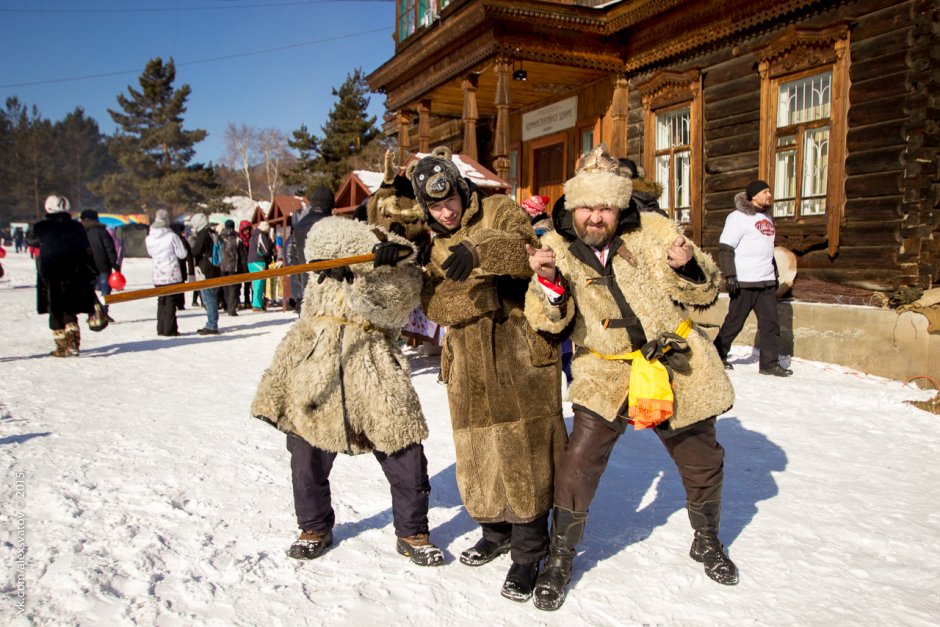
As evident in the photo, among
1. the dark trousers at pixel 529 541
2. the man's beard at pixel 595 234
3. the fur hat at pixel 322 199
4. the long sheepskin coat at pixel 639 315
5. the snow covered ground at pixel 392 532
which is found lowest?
the snow covered ground at pixel 392 532

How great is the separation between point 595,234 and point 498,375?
0.70 metres

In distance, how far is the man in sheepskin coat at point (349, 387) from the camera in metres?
2.63

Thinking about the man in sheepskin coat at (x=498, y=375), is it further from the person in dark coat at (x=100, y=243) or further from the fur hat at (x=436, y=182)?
the person in dark coat at (x=100, y=243)

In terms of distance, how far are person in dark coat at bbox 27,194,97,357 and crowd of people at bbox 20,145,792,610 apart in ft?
19.9

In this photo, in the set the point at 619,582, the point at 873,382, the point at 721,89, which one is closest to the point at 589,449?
the point at 619,582

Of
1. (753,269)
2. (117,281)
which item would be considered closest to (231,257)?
(117,281)

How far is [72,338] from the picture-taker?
7641 mm

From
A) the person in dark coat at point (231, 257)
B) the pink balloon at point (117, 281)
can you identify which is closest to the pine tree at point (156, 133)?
the person in dark coat at point (231, 257)

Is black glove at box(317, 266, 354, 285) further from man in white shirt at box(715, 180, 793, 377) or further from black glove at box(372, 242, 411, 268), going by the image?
man in white shirt at box(715, 180, 793, 377)

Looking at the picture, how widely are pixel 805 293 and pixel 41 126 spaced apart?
264 feet

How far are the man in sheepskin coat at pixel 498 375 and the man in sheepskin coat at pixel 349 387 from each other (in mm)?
213

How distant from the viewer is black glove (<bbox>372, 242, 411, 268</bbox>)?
98.1 inches

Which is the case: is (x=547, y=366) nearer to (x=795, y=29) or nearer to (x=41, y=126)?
(x=795, y=29)

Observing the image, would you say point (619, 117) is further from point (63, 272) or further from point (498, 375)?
point (498, 375)
